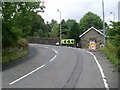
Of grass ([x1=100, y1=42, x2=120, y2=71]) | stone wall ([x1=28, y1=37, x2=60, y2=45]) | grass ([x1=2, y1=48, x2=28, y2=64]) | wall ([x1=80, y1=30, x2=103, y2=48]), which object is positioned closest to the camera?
grass ([x1=100, y1=42, x2=120, y2=71])

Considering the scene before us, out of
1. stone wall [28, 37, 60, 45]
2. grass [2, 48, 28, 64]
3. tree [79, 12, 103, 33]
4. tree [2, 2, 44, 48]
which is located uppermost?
tree [79, 12, 103, 33]

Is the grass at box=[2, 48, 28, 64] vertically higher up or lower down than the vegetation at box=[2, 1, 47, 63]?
lower down

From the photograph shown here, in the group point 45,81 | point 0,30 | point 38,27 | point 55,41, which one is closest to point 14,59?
point 0,30

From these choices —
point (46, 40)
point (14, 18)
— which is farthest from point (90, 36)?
point (14, 18)

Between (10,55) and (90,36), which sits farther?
(90,36)

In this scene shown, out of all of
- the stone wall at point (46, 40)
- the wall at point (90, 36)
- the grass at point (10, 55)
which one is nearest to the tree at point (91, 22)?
the wall at point (90, 36)

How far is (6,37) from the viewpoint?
2880 centimetres

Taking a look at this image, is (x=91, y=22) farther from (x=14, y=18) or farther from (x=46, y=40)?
(x=14, y=18)

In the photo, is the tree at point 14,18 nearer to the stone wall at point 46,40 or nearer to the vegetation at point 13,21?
the vegetation at point 13,21

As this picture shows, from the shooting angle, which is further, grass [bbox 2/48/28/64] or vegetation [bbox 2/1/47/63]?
grass [bbox 2/48/28/64]

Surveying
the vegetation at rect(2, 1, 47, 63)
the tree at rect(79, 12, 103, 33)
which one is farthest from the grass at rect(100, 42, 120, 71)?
the tree at rect(79, 12, 103, 33)

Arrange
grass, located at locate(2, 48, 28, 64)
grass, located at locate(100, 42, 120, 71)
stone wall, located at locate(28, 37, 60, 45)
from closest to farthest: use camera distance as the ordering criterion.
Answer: grass, located at locate(100, 42, 120, 71) → grass, located at locate(2, 48, 28, 64) → stone wall, located at locate(28, 37, 60, 45)

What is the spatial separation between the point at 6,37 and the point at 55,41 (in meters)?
45.2

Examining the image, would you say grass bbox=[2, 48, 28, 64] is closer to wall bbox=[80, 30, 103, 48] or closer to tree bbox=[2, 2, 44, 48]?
tree bbox=[2, 2, 44, 48]
